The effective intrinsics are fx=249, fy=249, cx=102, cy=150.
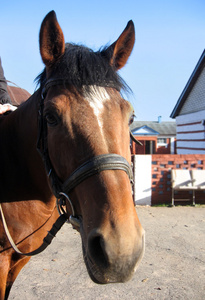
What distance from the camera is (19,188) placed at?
223 cm

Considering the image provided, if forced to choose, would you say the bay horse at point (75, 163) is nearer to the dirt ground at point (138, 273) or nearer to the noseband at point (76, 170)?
the noseband at point (76, 170)

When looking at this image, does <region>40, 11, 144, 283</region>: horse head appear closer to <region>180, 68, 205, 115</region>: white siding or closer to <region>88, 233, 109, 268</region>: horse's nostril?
<region>88, 233, 109, 268</region>: horse's nostril

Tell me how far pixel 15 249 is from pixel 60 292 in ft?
6.45

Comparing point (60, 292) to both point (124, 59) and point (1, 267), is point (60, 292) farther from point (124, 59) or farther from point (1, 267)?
point (124, 59)

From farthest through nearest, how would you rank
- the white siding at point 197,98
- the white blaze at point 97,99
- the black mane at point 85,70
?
the white siding at point 197,98
the black mane at point 85,70
the white blaze at point 97,99

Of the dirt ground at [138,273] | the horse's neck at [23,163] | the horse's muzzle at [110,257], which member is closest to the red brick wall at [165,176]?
the dirt ground at [138,273]

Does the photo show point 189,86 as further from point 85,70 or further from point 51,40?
point 85,70

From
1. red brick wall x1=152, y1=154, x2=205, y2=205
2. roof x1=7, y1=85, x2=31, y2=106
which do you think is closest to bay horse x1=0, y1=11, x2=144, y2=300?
roof x1=7, y1=85, x2=31, y2=106

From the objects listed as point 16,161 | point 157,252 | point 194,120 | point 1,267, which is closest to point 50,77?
point 16,161

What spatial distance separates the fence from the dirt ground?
2548 millimetres

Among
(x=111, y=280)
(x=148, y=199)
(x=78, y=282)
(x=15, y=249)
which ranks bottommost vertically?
(x=148, y=199)

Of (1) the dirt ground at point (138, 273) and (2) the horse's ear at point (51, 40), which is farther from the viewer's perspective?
(1) the dirt ground at point (138, 273)

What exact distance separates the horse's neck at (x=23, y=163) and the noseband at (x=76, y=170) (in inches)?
9.9

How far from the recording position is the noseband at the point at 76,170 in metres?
1.47
